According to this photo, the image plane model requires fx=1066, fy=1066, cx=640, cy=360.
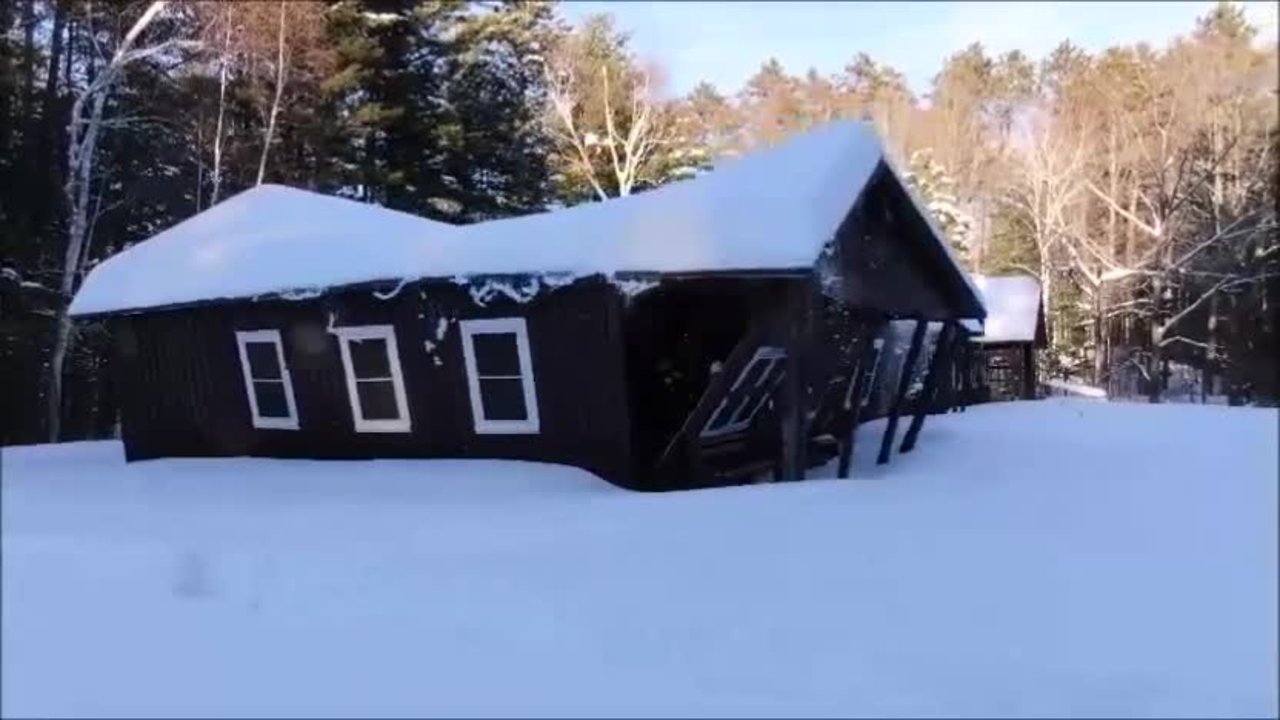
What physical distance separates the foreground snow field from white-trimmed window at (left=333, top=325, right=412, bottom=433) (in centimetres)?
425

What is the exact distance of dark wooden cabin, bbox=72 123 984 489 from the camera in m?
9.14

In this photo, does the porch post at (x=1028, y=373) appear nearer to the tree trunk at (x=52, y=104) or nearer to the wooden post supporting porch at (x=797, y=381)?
the wooden post supporting porch at (x=797, y=381)

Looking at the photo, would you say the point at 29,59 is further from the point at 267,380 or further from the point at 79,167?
the point at 267,380

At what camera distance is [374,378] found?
11.1m

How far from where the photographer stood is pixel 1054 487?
21.9 feet

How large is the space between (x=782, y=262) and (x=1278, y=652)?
4.95 m

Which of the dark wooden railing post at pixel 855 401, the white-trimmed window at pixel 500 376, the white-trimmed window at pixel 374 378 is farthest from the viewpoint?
the white-trimmed window at pixel 374 378

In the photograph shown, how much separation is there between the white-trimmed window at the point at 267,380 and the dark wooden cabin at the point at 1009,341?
2069 centimetres

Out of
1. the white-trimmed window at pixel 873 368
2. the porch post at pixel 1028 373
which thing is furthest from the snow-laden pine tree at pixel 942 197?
the white-trimmed window at pixel 873 368

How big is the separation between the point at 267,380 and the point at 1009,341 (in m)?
23.3

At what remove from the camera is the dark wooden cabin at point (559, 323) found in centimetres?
914

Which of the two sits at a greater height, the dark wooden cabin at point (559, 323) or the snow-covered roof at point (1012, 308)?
the dark wooden cabin at point (559, 323)

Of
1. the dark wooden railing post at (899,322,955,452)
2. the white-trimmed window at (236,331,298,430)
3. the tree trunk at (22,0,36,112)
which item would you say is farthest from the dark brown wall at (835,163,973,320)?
the tree trunk at (22,0,36,112)

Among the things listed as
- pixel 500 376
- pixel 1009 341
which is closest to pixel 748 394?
pixel 500 376
